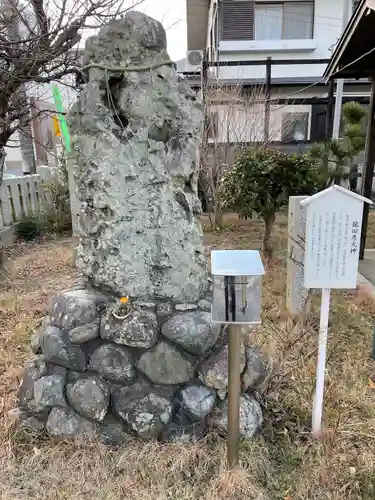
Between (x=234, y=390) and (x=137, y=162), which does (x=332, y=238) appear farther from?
(x=137, y=162)

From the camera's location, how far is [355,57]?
5.01 m

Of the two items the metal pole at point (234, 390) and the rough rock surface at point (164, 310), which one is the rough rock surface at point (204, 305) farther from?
the metal pole at point (234, 390)

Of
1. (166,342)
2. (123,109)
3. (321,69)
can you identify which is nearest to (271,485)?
(166,342)

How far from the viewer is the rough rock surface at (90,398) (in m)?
2.24

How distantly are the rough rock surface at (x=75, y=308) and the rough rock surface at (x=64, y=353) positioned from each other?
0.25ft

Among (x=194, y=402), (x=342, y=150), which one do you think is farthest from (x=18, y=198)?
(x=194, y=402)

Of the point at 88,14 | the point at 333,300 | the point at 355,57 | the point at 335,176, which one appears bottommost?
the point at 333,300

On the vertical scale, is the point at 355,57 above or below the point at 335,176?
above

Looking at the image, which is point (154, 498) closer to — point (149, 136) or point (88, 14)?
point (149, 136)

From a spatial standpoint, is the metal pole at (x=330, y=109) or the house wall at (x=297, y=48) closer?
the metal pole at (x=330, y=109)

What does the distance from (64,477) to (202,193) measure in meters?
7.23

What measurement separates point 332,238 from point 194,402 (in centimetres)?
115

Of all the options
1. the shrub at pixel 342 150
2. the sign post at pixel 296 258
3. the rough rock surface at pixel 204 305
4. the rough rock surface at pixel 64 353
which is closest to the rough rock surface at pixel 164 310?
the rough rock surface at pixel 204 305

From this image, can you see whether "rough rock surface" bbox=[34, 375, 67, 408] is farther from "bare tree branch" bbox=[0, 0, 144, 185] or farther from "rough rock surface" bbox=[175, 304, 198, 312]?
"bare tree branch" bbox=[0, 0, 144, 185]
